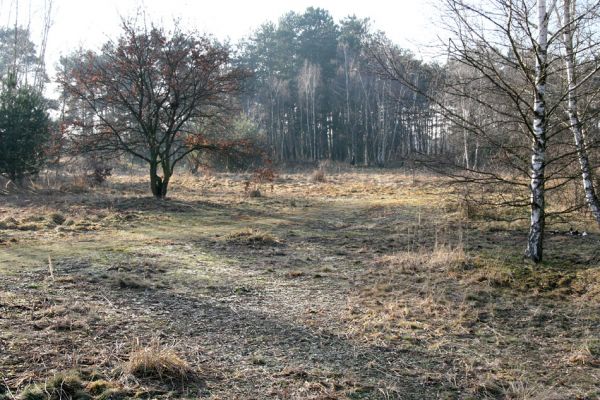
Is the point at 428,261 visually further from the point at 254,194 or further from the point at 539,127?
the point at 254,194

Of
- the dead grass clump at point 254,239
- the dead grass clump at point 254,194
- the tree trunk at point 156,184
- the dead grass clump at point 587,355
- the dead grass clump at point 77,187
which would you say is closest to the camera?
the dead grass clump at point 587,355

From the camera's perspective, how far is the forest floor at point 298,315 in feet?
11.4

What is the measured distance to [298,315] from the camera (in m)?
5.04

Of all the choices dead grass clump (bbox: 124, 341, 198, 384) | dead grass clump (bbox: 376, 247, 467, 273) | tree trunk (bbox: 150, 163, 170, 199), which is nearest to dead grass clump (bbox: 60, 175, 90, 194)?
tree trunk (bbox: 150, 163, 170, 199)

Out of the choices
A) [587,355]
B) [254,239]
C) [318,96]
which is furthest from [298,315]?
[318,96]

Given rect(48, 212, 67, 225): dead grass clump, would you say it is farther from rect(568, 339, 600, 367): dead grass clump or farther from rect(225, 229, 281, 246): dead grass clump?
rect(568, 339, 600, 367): dead grass clump

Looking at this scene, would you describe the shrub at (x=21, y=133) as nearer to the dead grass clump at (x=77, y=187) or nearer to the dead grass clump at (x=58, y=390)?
the dead grass clump at (x=77, y=187)

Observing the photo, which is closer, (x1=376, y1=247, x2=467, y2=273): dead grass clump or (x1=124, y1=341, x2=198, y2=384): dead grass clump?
(x1=124, y1=341, x2=198, y2=384): dead grass clump

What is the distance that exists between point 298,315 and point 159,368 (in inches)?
72.7

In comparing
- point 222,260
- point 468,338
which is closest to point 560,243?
point 468,338

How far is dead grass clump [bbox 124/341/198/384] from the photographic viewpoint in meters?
3.45

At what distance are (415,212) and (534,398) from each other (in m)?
10.2

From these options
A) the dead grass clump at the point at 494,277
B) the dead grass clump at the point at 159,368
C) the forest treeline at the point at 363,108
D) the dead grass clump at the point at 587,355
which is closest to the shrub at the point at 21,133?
the forest treeline at the point at 363,108

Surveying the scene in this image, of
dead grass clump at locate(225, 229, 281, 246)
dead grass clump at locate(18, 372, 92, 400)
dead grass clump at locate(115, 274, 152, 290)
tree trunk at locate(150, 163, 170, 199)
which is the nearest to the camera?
dead grass clump at locate(18, 372, 92, 400)
